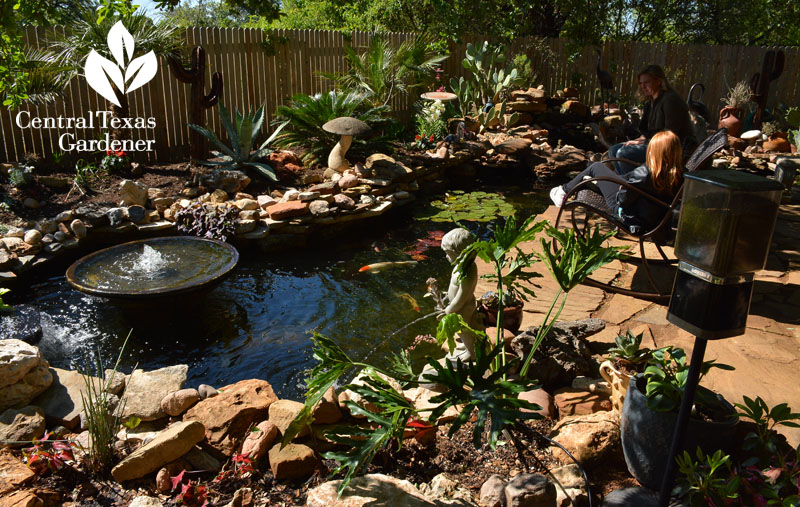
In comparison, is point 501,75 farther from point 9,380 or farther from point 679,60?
point 9,380

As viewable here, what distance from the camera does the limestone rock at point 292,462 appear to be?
2.18 meters

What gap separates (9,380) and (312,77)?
23.3 feet

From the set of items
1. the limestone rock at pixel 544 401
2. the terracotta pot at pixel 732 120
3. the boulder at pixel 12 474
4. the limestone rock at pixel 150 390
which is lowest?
the limestone rock at pixel 150 390

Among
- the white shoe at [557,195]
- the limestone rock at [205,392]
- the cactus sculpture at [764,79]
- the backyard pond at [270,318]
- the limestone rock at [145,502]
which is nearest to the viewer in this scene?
the limestone rock at [145,502]

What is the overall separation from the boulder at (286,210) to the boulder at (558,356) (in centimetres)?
Result: 349

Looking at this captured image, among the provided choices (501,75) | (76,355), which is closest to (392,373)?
(76,355)

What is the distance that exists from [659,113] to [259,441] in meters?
4.23

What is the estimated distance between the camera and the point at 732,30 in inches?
568

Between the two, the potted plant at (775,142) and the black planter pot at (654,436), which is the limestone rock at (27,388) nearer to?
the black planter pot at (654,436)

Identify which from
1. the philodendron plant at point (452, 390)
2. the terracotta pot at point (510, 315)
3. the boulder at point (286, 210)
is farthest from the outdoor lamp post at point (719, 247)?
the boulder at point (286, 210)

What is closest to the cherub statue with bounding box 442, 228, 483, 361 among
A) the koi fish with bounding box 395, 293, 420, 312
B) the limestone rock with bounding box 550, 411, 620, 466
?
the limestone rock with bounding box 550, 411, 620, 466

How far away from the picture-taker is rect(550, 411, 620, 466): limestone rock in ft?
7.22

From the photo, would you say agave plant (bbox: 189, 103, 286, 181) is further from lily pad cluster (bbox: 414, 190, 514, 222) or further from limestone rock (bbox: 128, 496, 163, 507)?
limestone rock (bbox: 128, 496, 163, 507)

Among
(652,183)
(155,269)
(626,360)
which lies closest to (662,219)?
(652,183)
